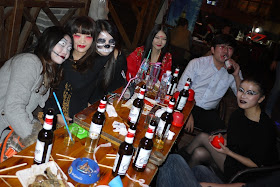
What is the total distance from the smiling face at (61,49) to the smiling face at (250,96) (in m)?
1.87

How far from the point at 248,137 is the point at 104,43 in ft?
6.22

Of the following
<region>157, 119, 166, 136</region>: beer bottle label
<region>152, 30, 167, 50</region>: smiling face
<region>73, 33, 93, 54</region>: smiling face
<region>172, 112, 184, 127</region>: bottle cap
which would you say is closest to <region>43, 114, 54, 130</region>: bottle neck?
<region>157, 119, 166, 136</region>: beer bottle label

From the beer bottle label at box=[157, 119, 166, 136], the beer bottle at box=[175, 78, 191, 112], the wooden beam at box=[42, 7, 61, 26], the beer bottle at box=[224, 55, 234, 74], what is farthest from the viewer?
the wooden beam at box=[42, 7, 61, 26]

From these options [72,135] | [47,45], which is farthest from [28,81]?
[72,135]

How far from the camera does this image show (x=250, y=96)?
2.45m

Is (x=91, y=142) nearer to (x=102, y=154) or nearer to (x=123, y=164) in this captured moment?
(x=102, y=154)

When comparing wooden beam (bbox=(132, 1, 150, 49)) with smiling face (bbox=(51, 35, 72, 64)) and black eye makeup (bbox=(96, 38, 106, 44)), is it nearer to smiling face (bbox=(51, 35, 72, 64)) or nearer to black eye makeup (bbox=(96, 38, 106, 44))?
black eye makeup (bbox=(96, 38, 106, 44))

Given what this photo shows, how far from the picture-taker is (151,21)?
8.32m

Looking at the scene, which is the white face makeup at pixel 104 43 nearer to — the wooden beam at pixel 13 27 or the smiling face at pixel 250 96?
the wooden beam at pixel 13 27

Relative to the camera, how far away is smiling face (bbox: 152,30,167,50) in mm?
3654

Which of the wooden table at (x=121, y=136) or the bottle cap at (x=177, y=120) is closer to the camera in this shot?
the wooden table at (x=121, y=136)

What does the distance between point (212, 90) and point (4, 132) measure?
283 cm

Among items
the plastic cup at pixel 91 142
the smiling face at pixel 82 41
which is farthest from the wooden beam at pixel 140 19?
the plastic cup at pixel 91 142

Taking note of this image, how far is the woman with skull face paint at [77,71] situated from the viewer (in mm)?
2535
